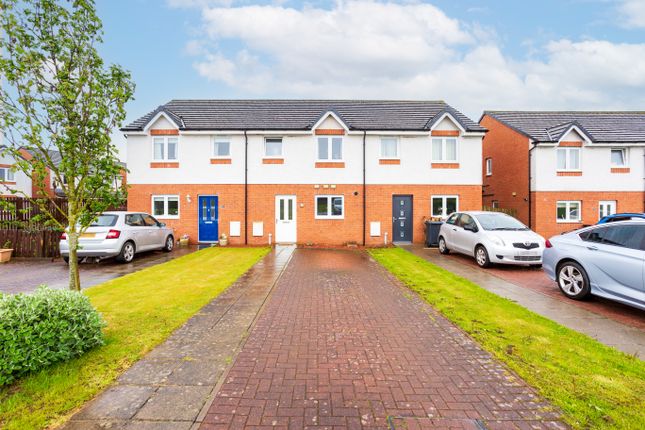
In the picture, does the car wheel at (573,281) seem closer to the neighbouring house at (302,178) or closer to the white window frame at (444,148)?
the neighbouring house at (302,178)

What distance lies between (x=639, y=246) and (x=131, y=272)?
38.0 feet

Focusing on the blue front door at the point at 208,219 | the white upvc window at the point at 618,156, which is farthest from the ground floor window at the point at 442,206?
the blue front door at the point at 208,219

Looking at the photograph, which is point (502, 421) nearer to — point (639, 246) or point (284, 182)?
point (639, 246)

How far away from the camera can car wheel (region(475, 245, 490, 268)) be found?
9656 millimetres

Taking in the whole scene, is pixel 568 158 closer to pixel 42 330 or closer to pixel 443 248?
pixel 443 248

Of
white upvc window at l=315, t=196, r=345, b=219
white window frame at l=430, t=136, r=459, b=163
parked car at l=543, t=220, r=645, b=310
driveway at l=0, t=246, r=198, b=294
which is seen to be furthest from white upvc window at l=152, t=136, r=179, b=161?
parked car at l=543, t=220, r=645, b=310

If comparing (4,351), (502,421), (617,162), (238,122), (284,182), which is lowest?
(502,421)

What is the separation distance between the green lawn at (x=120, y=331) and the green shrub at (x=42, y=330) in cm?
14

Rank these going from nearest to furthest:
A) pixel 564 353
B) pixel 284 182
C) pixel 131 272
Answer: pixel 564 353 < pixel 131 272 < pixel 284 182

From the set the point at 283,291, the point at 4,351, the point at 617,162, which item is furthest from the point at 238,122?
the point at 617,162

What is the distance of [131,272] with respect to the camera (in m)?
9.26

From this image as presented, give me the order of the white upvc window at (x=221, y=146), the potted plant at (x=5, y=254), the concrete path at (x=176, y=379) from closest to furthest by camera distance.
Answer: the concrete path at (x=176, y=379) → the potted plant at (x=5, y=254) → the white upvc window at (x=221, y=146)

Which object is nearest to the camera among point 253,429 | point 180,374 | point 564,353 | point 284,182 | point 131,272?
point 253,429

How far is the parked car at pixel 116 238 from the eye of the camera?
1022 centimetres
